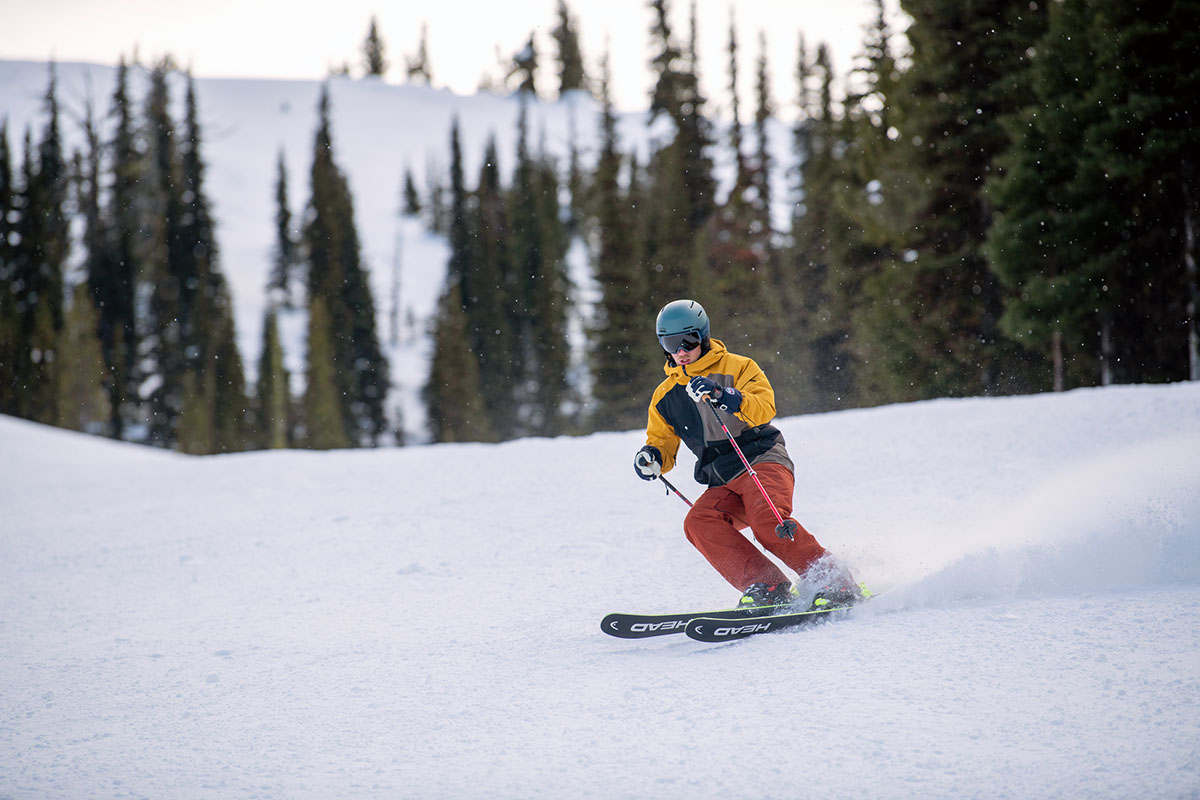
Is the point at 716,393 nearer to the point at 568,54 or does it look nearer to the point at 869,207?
the point at 869,207

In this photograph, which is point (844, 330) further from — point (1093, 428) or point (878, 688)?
point (878, 688)

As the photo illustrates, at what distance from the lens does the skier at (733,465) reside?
4.47 m

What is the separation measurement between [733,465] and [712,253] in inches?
1382

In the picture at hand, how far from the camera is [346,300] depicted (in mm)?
56031

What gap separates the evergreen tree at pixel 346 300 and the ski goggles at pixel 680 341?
153ft

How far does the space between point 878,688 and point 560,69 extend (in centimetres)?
9869

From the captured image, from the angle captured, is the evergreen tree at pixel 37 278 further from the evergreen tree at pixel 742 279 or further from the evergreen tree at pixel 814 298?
the evergreen tree at pixel 814 298

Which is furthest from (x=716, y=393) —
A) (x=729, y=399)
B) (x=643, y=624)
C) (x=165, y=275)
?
(x=165, y=275)

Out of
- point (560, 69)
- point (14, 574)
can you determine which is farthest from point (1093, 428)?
point (560, 69)

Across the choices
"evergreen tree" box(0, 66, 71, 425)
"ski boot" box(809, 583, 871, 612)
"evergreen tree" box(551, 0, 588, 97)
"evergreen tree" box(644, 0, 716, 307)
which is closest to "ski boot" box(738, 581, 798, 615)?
"ski boot" box(809, 583, 871, 612)

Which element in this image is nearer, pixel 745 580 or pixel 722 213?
pixel 745 580

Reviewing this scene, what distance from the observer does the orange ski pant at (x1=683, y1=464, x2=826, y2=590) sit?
4.50 meters

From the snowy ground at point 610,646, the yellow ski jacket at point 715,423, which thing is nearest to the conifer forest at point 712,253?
the snowy ground at point 610,646

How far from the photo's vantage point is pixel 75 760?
346 centimetres
